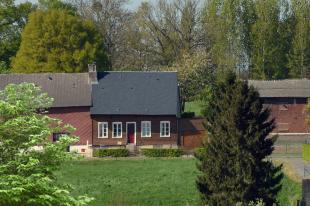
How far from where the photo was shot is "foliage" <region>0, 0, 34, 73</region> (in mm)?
82188

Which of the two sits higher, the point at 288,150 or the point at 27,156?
the point at 27,156

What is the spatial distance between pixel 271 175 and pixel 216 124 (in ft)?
9.94

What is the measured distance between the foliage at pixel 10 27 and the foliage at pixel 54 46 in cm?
781

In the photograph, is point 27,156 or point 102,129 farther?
point 102,129

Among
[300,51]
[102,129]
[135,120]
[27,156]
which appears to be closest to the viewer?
[27,156]

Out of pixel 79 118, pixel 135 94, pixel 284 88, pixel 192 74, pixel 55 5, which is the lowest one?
pixel 79 118

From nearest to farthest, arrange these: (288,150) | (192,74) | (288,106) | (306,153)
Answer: (306,153)
(288,150)
(288,106)
(192,74)

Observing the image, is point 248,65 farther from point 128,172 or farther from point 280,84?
point 128,172

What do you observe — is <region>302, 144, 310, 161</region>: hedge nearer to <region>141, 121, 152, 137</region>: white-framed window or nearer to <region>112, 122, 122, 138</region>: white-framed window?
<region>141, 121, 152, 137</region>: white-framed window

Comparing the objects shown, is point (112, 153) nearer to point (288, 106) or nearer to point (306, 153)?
point (306, 153)

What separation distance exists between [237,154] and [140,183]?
35.2 feet

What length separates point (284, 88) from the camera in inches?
2835

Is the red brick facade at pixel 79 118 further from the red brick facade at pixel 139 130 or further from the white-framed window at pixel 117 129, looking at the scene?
the white-framed window at pixel 117 129

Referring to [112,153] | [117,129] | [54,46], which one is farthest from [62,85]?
[54,46]
